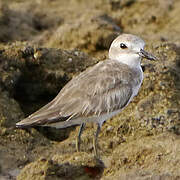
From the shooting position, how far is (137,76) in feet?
19.5

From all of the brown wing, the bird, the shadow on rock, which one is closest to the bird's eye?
the bird

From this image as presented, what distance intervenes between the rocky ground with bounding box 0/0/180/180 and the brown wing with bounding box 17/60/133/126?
46cm

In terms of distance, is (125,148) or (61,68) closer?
(125,148)

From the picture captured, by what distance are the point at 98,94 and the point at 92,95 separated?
7cm

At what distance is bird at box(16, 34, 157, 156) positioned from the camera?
5.50m

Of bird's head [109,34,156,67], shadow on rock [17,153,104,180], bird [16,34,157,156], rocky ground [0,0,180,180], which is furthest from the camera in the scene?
bird's head [109,34,156,67]

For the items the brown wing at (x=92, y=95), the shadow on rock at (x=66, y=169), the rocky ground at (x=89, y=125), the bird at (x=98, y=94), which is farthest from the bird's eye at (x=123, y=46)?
the shadow on rock at (x=66, y=169)

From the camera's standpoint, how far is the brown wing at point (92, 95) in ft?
18.1

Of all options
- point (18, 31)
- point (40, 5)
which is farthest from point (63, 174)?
point (40, 5)

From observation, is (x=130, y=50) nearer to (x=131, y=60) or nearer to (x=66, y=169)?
(x=131, y=60)

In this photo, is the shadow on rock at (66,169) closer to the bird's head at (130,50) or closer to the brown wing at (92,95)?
the brown wing at (92,95)

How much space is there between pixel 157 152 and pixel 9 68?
7.73 ft

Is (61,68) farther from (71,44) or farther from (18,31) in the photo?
(18,31)

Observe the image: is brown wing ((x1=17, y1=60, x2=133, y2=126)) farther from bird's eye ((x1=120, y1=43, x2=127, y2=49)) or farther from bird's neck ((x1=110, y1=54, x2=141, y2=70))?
bird's eye ((x1=120, y1=43, x2=127, y2=49))
